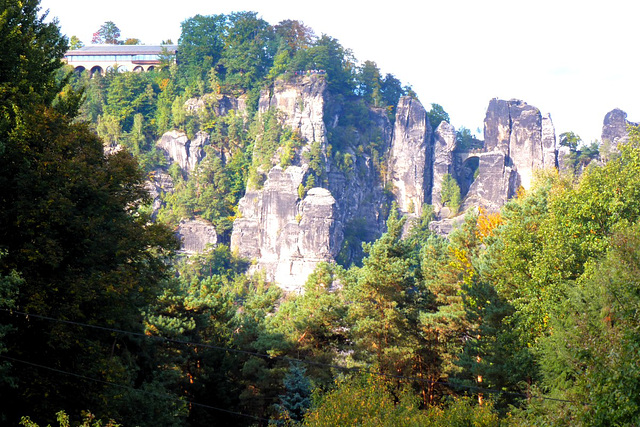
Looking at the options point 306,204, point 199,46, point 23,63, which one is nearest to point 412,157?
point 306,204

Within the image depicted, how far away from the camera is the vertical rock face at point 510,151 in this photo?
80562mm

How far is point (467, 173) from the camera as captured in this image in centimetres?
9169

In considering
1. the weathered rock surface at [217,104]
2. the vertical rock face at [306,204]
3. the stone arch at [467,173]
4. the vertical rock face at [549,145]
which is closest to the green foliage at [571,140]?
the vertical rock face at [549,145]

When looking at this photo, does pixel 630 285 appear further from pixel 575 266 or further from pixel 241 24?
pixel 241 24

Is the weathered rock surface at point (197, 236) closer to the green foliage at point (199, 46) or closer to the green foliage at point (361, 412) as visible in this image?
the green foliage at point (199, 46)

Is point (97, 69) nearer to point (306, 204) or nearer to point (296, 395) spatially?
point (306, 204)

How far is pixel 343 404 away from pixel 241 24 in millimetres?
86670

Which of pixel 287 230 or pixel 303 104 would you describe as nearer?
pixel 287 230

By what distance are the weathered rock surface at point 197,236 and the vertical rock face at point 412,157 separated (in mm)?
24950

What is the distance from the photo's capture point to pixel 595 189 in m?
19.4

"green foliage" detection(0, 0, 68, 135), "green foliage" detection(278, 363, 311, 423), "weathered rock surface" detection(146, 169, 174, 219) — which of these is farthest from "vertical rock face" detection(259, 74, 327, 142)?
"green foliage" detection(0, 0, 68, 135)

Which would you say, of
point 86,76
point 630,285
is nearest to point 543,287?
point 630,285

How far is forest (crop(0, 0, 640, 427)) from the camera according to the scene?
14047 millimetres

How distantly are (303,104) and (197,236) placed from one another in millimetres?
21006
